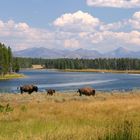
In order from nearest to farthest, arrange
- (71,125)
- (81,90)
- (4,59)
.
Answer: (71,125) → (81,90) → (4,59)

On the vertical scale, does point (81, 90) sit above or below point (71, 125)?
below

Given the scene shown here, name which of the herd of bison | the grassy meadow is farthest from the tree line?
the grassy meadow

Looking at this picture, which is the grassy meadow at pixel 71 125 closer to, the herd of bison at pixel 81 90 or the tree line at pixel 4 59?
the herd of bison at pixel 81 90

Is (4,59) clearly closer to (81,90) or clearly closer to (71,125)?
(81,90)

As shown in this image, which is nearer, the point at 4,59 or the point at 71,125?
the point at 71,125

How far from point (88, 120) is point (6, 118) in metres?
4.35

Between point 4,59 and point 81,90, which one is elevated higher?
point 4,59

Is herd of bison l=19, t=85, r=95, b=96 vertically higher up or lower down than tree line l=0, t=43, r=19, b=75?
lower down

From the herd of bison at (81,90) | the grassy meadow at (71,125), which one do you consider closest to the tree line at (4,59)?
the herd of bison at (81,90)

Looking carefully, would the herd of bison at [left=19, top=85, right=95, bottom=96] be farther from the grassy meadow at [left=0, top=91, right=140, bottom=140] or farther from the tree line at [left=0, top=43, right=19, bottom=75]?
the tree line at [left=0, top=43, right=19, bottom=75]

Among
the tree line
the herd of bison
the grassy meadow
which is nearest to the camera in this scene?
the grassy meadow

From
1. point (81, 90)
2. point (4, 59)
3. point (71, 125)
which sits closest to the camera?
point (71, 125)

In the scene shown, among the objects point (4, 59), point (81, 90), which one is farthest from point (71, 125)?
point (4, 59)

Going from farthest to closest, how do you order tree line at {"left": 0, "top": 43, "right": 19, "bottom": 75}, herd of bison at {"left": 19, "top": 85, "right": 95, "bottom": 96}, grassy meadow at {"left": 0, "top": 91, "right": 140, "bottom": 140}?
tree line at {"left": 0, "top": 43, "right": 19, "bottom": 75} < herd of bison at {"left": 19, "top": 85, "right": 95, "bottom": 96} < grassy meadow at {"left": 0, "top": 91, "right": 140, "bottom": 140}
